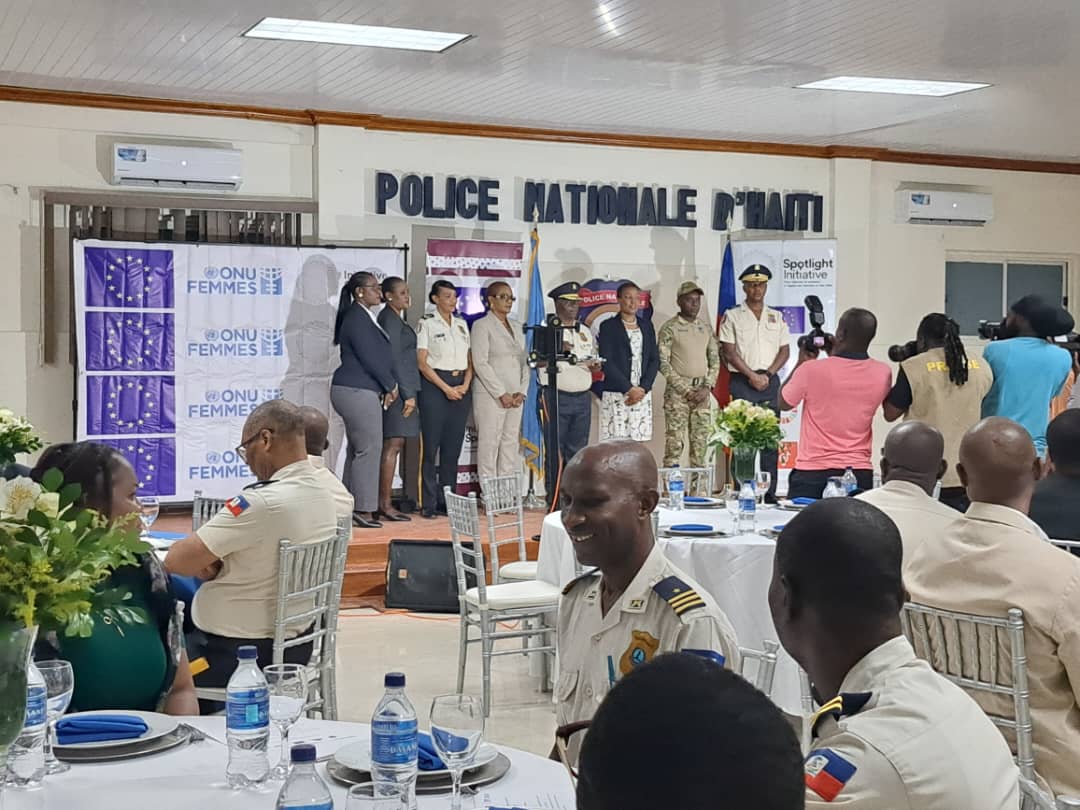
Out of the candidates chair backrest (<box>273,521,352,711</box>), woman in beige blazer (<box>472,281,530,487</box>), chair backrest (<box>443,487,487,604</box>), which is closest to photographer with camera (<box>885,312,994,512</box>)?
chair backrest (<box>443,487,487,604</box>)

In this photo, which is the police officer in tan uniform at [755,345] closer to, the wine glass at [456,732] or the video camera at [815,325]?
the video camera at [815,325]

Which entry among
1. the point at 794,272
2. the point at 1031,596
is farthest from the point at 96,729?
the point at 794,272

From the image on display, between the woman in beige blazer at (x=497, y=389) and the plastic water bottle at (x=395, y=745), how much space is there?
26.1 feet

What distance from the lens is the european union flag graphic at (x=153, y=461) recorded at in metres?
9.44

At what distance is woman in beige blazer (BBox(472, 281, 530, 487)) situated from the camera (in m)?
10.2

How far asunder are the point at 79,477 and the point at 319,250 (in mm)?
6889

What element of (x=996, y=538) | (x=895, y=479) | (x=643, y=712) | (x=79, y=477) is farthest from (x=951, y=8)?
(x=643, y=712)

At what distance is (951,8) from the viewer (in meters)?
6.78

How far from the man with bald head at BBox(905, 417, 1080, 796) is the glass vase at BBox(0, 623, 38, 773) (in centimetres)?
218

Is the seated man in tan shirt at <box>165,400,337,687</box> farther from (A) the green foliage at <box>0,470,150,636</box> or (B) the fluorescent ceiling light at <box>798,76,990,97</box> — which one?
(B) the fluorescent ceiling light at <box>798,76,990,97</box>

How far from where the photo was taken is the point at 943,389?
6.69 metres

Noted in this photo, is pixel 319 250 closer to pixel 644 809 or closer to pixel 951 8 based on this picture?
pixel 951 8

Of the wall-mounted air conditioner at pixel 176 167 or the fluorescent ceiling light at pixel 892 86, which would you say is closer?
the fluorescent ceiling light at pixel 892 86

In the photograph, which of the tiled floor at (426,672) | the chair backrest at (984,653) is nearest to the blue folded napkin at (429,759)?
the chair backrest at (984,653)
